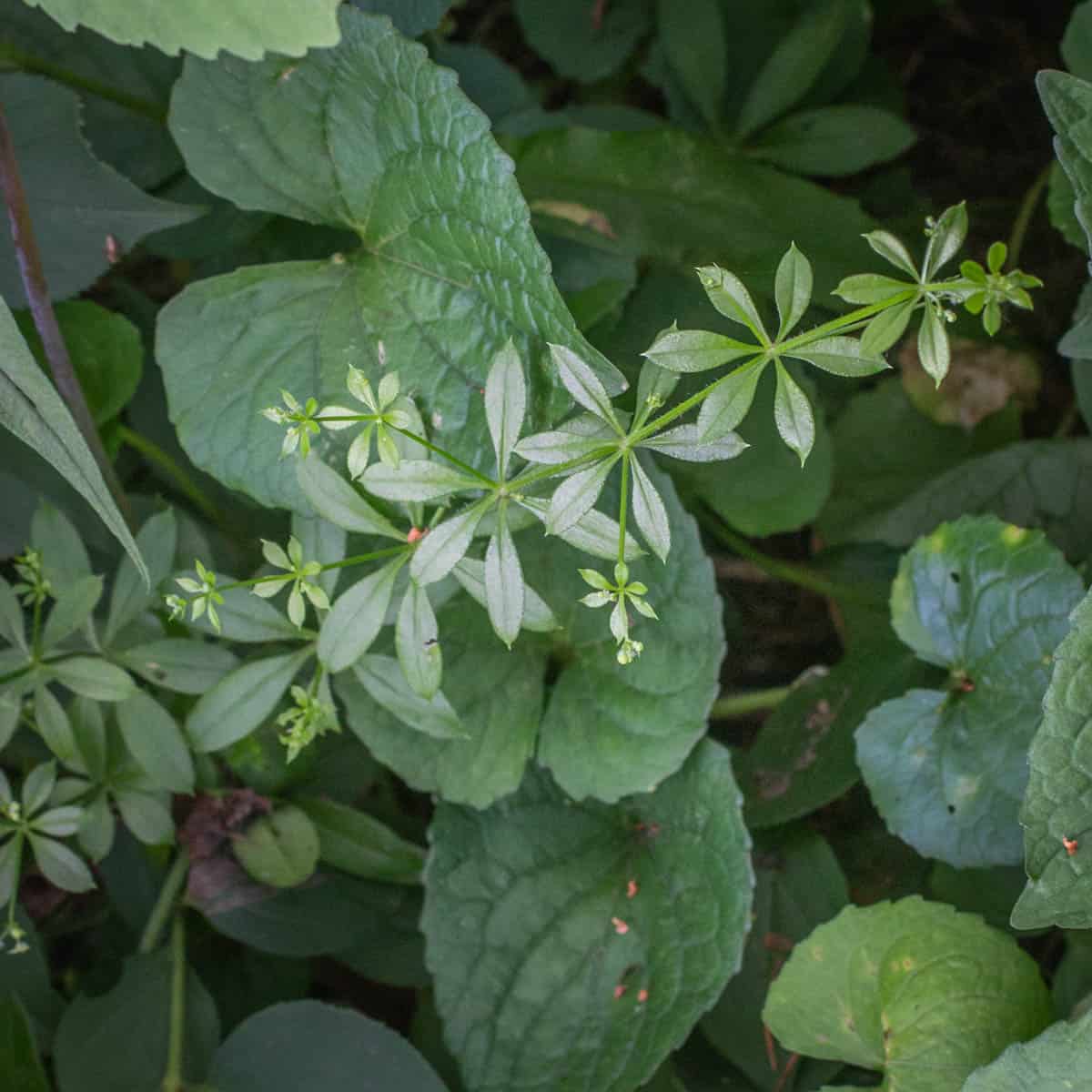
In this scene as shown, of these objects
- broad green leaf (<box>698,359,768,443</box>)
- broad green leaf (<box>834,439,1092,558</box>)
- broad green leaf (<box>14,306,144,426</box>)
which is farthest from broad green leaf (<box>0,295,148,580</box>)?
broad green leaf (<box>834,439,1092,558</box>)

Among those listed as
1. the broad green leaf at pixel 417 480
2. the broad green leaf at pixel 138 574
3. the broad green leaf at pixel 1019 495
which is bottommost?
the broad green leaf at pixel 1019 495

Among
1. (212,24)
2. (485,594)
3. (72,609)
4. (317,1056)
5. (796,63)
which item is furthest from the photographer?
(796,63)

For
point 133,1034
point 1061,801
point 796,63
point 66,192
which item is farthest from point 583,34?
point 133,1034

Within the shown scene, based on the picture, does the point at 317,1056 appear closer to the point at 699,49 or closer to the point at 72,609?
the point at 72,609

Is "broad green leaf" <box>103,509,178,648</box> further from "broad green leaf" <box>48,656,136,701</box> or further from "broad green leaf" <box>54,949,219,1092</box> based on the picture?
"broad green leaf" <box>54,949,219,1092</box>

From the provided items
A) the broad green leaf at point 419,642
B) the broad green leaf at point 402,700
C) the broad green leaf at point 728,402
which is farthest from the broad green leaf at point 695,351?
the broad green leaf at point 402,700

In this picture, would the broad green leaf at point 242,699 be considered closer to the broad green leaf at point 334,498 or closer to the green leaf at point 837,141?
the broad green leaf at point 334,498
